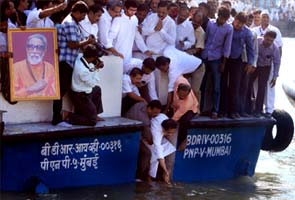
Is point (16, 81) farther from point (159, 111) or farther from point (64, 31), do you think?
point (159, 111)

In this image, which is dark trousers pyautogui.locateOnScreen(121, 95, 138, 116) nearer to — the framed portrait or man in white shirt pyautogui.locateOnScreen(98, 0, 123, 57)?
man in white shirt pyautogui.locateOnScreen(98, 0, 123, 57)

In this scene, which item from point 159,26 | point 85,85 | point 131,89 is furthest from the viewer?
point 159,26

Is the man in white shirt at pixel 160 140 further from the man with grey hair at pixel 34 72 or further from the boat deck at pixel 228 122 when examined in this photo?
the man with grey hair at pixel 34 72

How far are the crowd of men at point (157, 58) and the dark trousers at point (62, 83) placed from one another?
12mm

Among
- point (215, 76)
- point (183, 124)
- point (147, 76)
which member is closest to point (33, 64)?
point (147, 76)

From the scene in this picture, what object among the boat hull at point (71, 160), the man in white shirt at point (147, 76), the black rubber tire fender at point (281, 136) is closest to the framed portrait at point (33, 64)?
the boat hull at point (71, 160)

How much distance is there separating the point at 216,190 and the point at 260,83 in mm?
2004

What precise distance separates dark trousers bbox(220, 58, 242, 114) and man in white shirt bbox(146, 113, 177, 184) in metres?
1.27

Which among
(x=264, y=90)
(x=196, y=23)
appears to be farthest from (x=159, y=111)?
(x=264, y=90)

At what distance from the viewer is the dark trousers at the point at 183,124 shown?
9.16m

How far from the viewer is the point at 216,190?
9.65m

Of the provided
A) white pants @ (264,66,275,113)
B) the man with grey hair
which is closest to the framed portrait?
the man with grey hair

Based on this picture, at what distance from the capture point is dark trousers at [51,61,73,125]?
26.5 feet

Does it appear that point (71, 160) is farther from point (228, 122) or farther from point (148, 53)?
point (228, 122)
